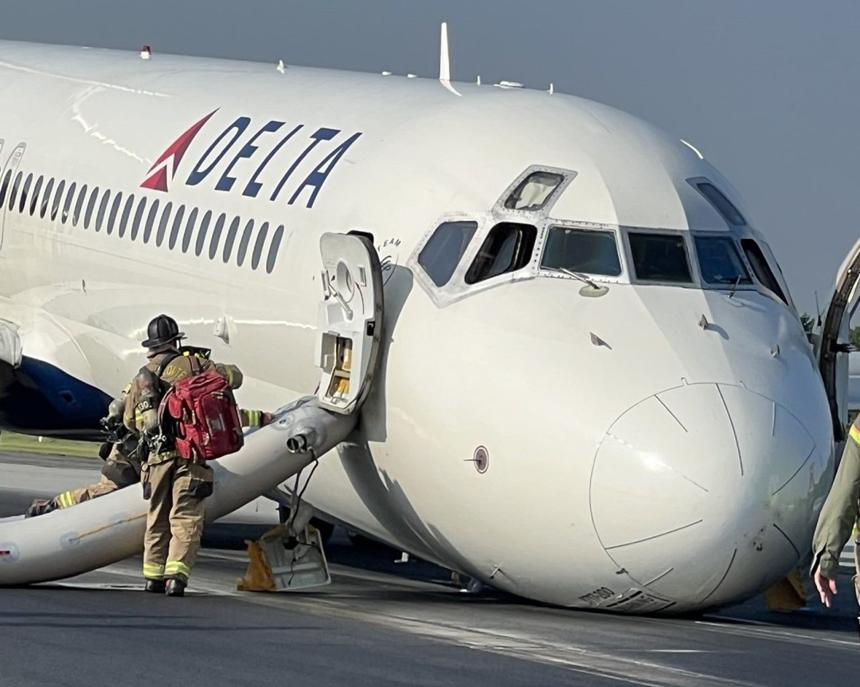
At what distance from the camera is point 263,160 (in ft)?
68.0

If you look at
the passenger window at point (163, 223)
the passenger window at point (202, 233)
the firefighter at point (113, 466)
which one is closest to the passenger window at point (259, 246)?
the passenger window at point (202, 233)

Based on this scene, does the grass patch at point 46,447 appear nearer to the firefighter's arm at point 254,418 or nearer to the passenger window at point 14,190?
the passenger window at point 14,190

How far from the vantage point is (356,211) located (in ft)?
61.1

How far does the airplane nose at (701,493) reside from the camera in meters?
15.1

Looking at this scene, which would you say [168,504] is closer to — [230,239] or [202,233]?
A: [230,239]

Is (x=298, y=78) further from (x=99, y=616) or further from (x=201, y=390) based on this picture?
(x=99, y=616)

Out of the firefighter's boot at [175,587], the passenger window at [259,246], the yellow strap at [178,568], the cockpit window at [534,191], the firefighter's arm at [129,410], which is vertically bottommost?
the firefighter's boot at [175,587]

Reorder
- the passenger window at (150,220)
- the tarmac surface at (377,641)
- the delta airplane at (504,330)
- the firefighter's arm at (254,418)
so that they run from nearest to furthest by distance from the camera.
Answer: the tarmac surface at (377,641) < the delta airplane at (504,330) < the firefighter's arm at (254,418) < the passenger window at (150,220)

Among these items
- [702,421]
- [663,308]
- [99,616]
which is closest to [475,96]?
[663,308]

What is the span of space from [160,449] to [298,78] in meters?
6.46

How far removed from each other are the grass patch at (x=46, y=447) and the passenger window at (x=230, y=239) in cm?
2595

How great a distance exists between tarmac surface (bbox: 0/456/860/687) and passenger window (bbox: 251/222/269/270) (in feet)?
9.90

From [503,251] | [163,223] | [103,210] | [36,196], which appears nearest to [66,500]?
[163,223]

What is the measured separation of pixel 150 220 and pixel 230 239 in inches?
79.8
